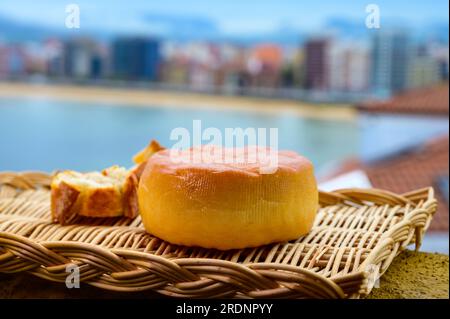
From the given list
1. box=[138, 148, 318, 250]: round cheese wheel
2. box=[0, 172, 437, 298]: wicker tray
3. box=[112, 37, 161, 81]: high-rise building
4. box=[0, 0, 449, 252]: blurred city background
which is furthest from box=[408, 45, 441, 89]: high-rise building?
box=[138, 148, 318, 250]: round cheese wheel

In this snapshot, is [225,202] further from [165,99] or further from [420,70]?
[420,70]

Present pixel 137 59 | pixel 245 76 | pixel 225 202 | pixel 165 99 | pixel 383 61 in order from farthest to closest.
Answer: pixel 245 76
pixel 165 99
pixel 137 59
pixel 383 61
pixel 225 202

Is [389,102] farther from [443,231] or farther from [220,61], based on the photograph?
[443,231]

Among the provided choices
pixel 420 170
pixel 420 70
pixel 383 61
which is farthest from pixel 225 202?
pixel 420 70

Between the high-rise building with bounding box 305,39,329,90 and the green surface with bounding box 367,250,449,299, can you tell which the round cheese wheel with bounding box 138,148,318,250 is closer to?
the green surface with bounding box 367,250,449,299
